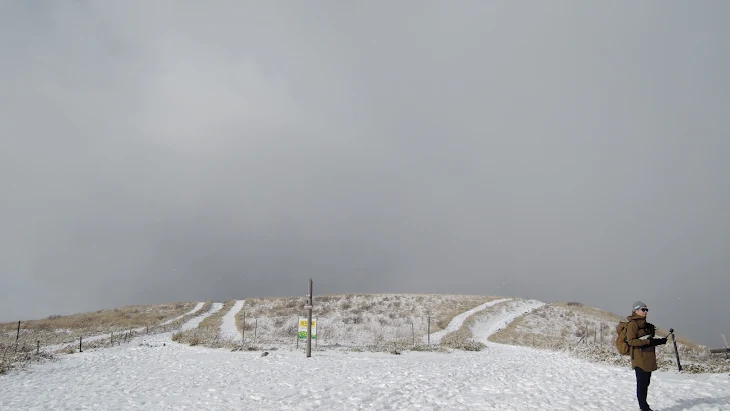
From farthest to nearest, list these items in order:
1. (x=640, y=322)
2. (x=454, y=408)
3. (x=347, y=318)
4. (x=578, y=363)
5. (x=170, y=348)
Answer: (x=347, y=318)
(x=170, y=348)
(x=578, y=363)
(x=454, y=408)
(x=640, y=322)

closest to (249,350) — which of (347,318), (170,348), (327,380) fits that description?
(170,348)

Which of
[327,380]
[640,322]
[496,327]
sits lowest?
[496,327]

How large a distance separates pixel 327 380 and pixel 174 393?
5.36m

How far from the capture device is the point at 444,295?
76625 millimetres

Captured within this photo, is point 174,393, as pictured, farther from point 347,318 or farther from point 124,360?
point 347,318

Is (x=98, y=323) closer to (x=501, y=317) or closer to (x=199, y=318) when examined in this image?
(x=199, y=318)

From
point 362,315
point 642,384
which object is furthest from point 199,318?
point 642,384

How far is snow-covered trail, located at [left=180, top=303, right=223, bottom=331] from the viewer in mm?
50862

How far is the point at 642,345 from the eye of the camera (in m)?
9.52

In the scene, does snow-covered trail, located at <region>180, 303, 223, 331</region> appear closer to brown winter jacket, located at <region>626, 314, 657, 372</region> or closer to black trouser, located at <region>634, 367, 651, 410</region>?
black trouser, located at <region>634, 367, 651, 410</region>

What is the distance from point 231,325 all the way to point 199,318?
1213cm

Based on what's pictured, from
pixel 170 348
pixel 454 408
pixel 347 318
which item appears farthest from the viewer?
pixel 347 318

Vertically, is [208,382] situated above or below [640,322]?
below

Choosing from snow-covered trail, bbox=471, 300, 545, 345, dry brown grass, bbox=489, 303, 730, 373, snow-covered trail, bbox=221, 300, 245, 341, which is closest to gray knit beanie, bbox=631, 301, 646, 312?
dry brown grass, bbox=489, 303, 730, 373
